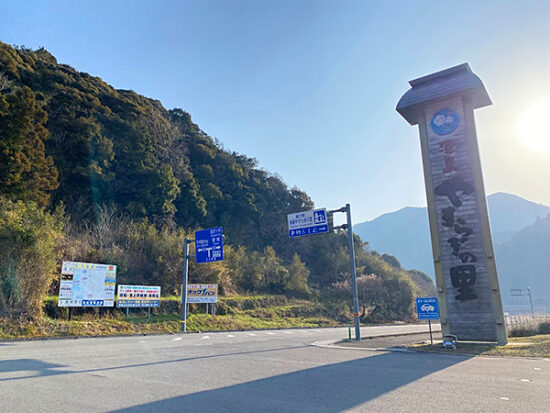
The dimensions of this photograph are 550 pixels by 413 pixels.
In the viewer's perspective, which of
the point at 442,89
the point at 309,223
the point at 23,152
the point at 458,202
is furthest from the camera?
the point at 23,152

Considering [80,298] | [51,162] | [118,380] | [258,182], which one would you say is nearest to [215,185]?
[258,182]

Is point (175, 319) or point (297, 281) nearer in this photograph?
point (175, 319)

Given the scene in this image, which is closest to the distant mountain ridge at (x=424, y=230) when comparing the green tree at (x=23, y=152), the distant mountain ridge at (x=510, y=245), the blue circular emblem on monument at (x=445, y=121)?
the distant mountain ridge at (x=510, y=245)

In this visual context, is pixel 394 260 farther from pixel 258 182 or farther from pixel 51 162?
pixel 51 162

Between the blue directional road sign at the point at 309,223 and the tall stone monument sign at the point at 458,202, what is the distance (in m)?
5.09

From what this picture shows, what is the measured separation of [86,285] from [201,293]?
788 centimetres

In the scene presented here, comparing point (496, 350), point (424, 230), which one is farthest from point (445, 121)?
point (424, 230)

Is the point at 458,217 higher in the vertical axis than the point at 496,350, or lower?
higher

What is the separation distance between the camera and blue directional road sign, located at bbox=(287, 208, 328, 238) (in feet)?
56.2

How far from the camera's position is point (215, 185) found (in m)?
41.0

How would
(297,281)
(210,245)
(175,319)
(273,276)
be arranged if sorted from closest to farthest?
(210,245), (175,319), (273,276), (297,281)

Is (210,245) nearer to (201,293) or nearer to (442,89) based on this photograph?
(201,293)

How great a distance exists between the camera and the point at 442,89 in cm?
1337

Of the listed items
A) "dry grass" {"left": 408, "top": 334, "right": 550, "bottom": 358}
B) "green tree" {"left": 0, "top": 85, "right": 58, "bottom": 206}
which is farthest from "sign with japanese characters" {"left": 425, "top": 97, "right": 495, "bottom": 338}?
"green tree" {"left": 0, "top": 85, "right": 58, "bottom": 206}
